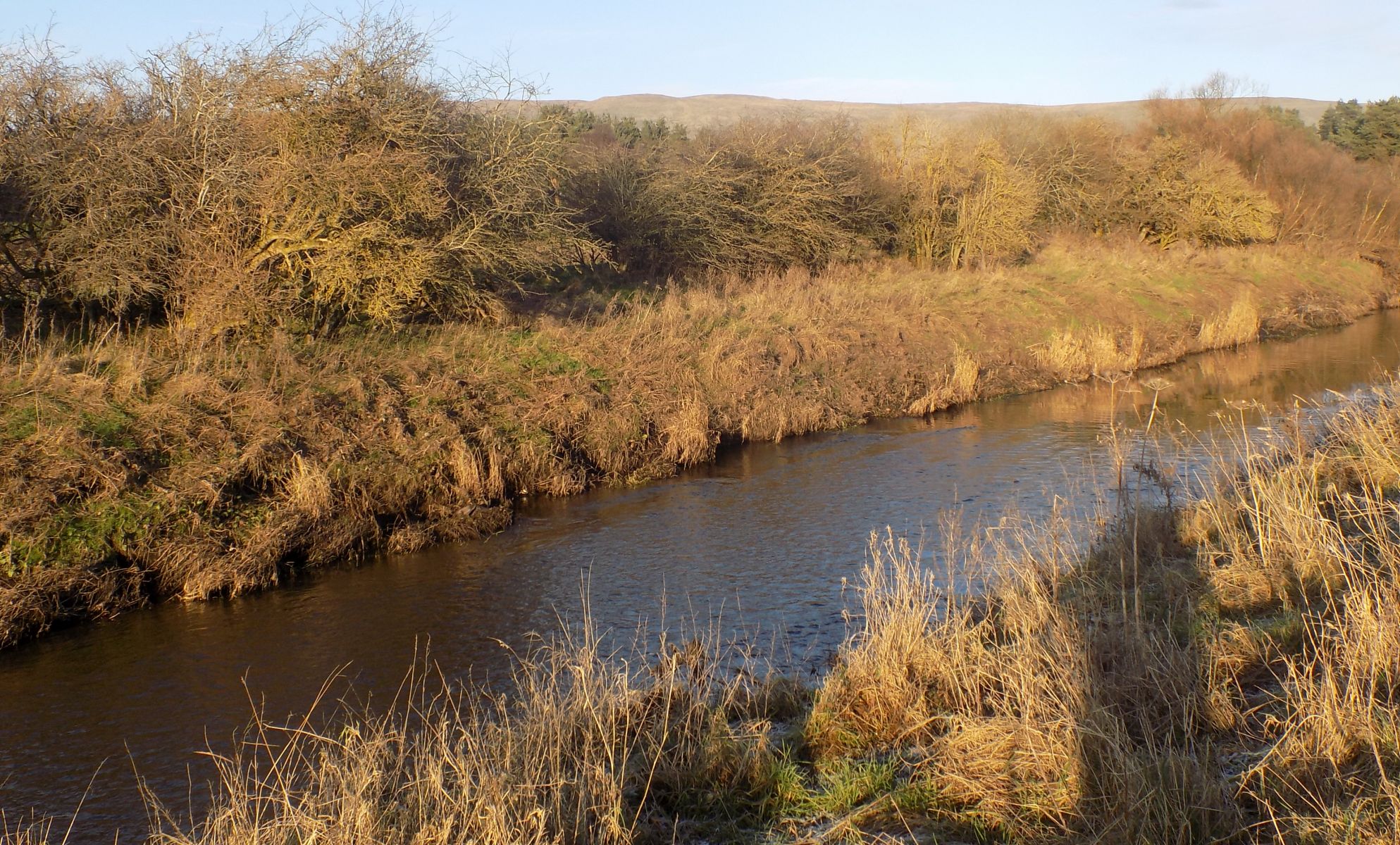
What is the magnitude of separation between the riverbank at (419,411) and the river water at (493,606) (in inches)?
20.9

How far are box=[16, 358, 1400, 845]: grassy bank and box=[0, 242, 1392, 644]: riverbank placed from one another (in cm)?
435

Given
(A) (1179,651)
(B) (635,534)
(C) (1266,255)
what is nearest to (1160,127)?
(C) (1266,255)

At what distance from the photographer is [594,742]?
5844 mm

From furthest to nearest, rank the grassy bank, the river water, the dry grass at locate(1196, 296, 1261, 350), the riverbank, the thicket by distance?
the dry grass at locate(1196, 296, 1261, 350)
the thicket
the riverbank
the river water
the grassy bank

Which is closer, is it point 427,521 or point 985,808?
point 985,808

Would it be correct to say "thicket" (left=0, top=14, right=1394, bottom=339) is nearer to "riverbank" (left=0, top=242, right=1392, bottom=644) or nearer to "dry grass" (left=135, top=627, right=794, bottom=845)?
"riverbank" (left=0, top=242, right=1392, bottom=644)

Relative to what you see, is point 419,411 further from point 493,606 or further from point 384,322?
point 493,606

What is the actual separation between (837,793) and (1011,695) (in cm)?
109

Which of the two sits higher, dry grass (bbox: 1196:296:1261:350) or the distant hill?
the distant hill

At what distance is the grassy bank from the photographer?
173 inches

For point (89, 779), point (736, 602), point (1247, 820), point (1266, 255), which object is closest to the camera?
point (1247, 820)

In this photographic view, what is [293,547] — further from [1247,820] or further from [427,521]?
[1247,820]

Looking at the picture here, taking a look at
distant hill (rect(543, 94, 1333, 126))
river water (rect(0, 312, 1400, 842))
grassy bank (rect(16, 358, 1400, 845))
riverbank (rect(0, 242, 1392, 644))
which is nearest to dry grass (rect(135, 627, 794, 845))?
grassy bank (rect(16, 358, 1400, 845))

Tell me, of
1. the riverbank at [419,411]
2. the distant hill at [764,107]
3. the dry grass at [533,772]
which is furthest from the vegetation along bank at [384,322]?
the distant hill at [764,107]
